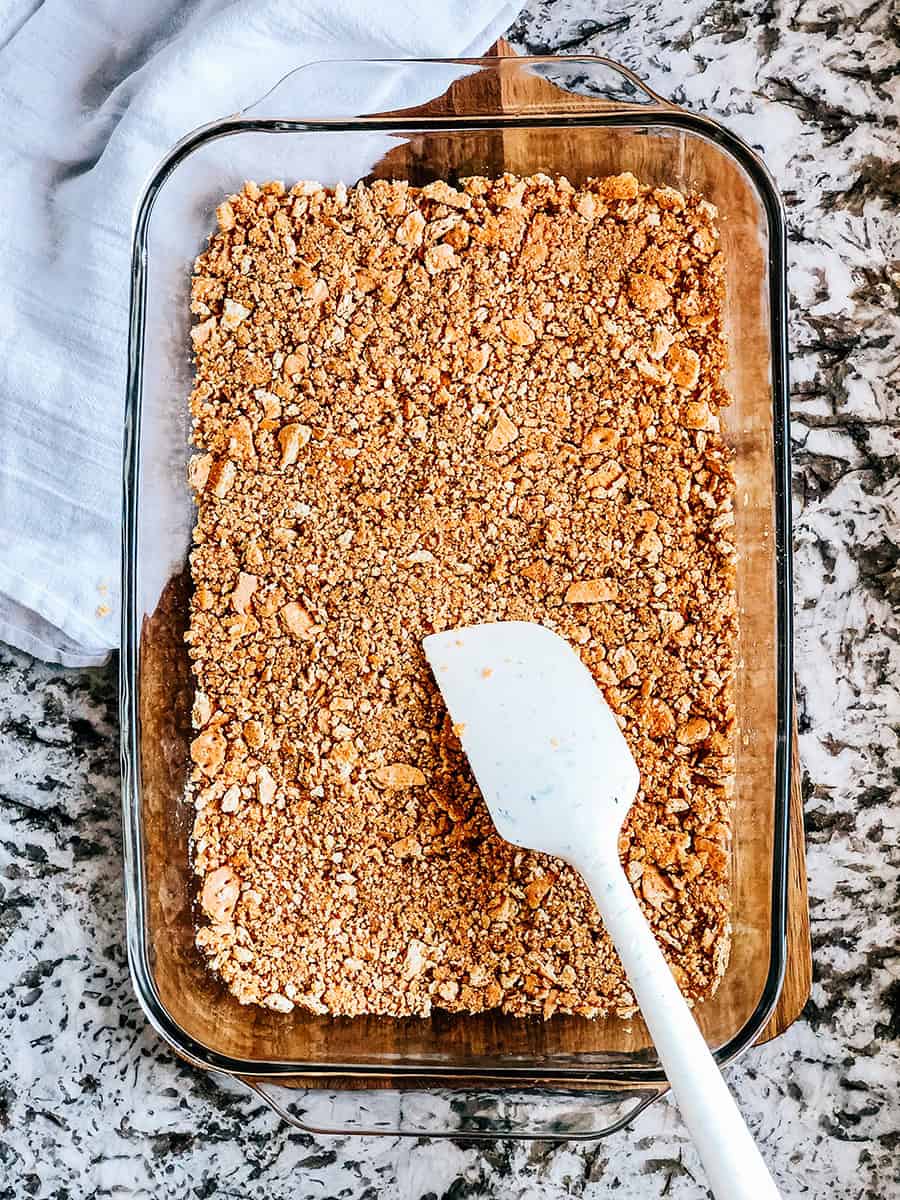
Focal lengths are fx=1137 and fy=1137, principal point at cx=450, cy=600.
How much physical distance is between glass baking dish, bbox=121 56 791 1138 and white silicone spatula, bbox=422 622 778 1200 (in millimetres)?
121

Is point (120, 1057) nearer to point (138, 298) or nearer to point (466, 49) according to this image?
point (138, 298)

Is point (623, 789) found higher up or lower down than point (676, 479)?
lower down

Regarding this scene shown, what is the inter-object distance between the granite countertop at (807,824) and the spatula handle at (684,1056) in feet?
0.90

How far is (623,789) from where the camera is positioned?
833mm

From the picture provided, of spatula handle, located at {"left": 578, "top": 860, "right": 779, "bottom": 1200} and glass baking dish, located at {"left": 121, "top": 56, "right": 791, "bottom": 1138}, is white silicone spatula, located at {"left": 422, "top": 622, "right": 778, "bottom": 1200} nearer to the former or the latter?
spatula handle, located at {"left": 578, "top": 860, "right": 779, "bottom": 1200}

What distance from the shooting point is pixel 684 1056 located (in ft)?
2.38

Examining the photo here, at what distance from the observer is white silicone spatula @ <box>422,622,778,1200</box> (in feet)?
→ 2.62

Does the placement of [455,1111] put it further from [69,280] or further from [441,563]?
[69,280]

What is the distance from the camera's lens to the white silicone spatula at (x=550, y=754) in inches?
31.4

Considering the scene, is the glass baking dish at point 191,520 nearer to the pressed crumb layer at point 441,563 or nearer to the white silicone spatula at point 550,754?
the pressed crumb layer at point 441,563

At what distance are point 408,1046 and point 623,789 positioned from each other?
11.2 inches

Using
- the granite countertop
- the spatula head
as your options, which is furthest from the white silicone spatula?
the granite countertop

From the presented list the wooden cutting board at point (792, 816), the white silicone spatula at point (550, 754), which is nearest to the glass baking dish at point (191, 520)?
the wooden cutting board at point (792, 816)

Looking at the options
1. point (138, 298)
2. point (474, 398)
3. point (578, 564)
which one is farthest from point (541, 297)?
point (138, 298)
